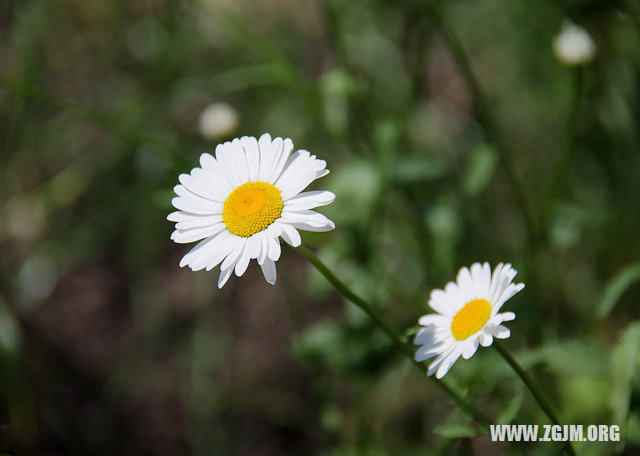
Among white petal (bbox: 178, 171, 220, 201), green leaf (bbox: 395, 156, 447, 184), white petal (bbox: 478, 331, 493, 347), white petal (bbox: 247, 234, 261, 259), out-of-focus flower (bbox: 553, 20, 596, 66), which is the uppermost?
out-of-focus flower (bbox: 553, 20, 596, 66)

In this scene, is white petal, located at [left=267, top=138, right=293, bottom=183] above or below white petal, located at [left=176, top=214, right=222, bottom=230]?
above

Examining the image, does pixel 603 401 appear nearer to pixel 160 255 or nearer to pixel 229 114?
pixel 229 114

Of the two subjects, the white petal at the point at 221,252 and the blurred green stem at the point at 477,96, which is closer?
the white petal at the point at 221,252

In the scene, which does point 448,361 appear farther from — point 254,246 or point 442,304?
point 254,246

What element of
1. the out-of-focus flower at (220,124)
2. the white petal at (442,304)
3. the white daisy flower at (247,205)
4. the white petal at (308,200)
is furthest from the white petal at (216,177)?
the out-of-focus flower at (220,124)

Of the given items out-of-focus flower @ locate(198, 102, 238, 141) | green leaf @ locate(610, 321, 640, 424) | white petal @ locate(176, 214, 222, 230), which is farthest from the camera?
out-of-focus flower @ locate(198, 102, 238, 141)

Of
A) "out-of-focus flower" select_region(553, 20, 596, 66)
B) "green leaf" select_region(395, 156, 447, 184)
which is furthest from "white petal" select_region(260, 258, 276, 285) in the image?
"out-of-focus flower" select_region(553, 20, 596, 66)

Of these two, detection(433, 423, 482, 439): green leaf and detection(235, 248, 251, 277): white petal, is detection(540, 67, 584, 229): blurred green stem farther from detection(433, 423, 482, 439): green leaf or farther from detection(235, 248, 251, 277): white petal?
detection(235, 248, 251, 277): white petal

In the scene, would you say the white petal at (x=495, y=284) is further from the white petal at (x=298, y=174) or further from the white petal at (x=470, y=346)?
the white petal at (x=298, y=174)

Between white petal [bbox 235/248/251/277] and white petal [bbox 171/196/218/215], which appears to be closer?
white petal [bbox 235/248/251/277]
